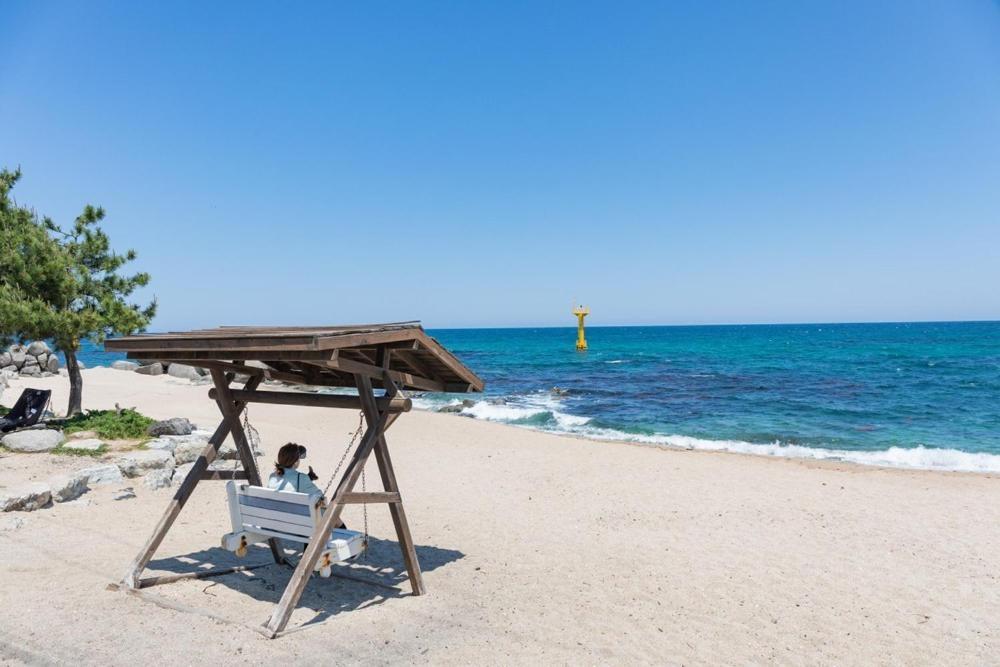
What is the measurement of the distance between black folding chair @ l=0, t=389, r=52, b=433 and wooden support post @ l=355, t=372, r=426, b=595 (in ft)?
34.4

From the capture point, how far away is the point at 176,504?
612 centimetres

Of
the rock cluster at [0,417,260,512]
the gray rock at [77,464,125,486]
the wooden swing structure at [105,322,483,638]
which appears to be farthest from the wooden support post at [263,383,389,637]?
the gray rock at [77,464,125,486]

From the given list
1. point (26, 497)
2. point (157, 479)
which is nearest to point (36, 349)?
point (157, 479)

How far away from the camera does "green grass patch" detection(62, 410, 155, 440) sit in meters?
13.1

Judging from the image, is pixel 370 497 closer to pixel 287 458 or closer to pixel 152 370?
pixel 287 458

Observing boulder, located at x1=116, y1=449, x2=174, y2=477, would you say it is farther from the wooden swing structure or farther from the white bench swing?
the white bench swing

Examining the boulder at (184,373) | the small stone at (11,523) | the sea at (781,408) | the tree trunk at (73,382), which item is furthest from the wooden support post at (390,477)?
the boulder at (184,373)

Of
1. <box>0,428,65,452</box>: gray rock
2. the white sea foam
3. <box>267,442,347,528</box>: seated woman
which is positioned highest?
<box>267,442,347,528</box>: seated woman

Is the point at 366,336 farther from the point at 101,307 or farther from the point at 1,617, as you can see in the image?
the point at 101,307

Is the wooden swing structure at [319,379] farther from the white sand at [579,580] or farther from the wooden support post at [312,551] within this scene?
the white sand at [579,580]

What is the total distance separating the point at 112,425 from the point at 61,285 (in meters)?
3.32

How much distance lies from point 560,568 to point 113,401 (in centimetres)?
2092

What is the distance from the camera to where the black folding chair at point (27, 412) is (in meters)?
12.5

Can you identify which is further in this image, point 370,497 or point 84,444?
point 84,444
